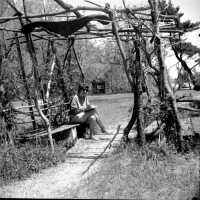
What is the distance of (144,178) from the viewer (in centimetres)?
437

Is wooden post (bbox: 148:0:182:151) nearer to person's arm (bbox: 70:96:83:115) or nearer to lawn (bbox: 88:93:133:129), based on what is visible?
lawn (bbox: 88:93:133:129)

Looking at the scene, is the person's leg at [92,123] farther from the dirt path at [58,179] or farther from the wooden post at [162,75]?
the wooden post at [162,75]

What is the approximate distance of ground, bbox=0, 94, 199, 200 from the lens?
13.1 feet

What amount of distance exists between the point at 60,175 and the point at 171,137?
90.1 inches

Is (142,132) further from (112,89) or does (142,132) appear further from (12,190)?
(112,89)

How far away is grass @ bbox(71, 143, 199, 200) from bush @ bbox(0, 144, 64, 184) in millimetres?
1114

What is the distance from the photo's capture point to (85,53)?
3092 centimetres

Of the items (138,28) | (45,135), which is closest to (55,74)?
(45,135)

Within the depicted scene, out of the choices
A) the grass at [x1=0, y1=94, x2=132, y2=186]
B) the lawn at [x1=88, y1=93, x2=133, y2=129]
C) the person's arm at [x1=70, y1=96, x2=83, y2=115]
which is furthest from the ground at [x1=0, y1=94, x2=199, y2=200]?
the lawn at [x1=88, y1=93, x2=133, y2=129]

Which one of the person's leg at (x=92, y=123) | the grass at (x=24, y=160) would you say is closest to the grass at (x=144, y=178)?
the grass at (x=24, y=160)

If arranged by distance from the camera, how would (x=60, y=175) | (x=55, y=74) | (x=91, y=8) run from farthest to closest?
1. (x=55, y=74)
2. (x=91, y=8)
3. (x=60, y=175)

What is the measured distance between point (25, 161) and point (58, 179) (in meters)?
0.84

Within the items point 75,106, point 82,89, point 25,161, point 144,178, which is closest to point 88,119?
point 75,106

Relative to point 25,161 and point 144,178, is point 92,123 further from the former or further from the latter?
point 144,178
